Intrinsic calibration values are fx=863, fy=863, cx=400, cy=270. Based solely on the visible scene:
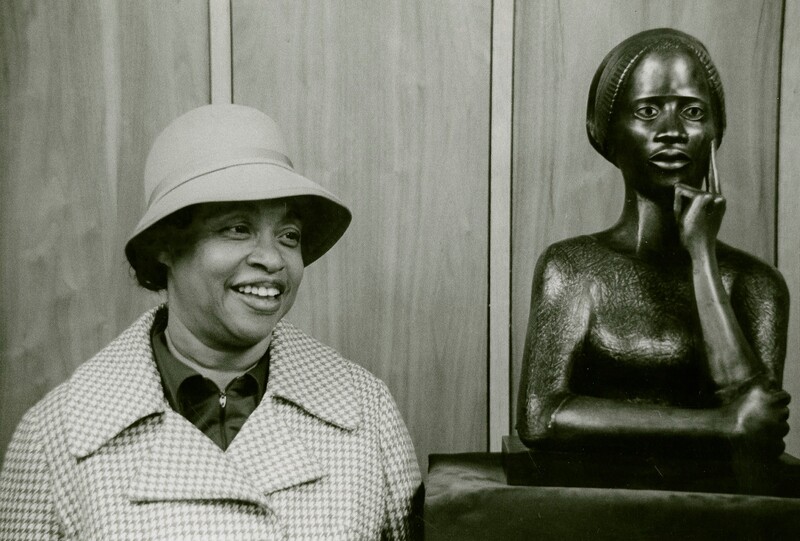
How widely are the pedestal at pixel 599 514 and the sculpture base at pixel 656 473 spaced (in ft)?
0.08

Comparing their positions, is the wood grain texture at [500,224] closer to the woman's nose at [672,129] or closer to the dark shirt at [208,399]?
the woman's nose at [672,129]

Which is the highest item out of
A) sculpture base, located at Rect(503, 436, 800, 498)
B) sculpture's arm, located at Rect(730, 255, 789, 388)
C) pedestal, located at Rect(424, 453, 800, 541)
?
sculpture's arm, located at Rect(730, 255, 789, 388)

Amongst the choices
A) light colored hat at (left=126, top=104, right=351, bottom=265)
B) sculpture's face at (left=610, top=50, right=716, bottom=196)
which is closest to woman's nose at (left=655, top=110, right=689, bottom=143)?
sculpture's face at (left=610, top=50, right=716, bottom=196)

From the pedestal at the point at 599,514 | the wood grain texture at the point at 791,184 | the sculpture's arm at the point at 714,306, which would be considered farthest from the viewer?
the wood grain texture at the point at 791,184

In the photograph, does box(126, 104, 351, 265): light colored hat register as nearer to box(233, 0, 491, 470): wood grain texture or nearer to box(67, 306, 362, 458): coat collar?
box(67, 306, 362, 458): coat collar

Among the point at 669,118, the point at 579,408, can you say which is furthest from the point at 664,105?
the point at 579,408

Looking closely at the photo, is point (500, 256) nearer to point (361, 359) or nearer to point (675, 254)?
point (361, 359)

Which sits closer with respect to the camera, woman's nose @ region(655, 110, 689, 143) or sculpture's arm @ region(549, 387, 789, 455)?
sculpture's arm @ region(549, 387, 789, 455)

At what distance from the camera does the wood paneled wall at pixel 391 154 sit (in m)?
2.10

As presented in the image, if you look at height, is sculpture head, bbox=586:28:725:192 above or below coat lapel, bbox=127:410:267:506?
above

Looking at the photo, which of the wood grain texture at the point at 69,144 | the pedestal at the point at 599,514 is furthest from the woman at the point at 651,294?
the wood grain texture at the point at 69,144

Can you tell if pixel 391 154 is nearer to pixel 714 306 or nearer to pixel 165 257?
pixel 165 257

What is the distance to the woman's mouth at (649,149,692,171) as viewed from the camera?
4.78ft

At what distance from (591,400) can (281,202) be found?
599 mm
